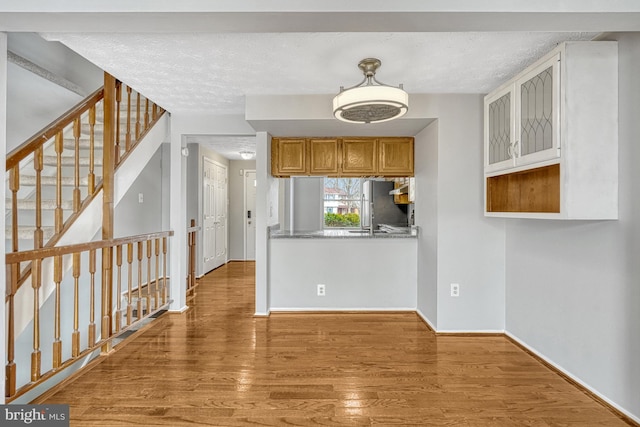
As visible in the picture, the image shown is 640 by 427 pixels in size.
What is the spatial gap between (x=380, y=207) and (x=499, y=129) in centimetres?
247

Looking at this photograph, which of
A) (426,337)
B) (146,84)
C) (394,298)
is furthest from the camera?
(394,298)

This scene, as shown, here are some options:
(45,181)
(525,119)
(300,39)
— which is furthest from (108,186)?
(525,119)

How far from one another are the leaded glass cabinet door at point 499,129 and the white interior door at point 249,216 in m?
5.24

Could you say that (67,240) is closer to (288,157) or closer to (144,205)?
(288,157)

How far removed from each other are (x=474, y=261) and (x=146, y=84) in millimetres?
3294

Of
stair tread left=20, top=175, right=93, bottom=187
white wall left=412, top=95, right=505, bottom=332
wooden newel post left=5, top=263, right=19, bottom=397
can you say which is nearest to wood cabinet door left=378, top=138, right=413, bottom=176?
white wall left=412, top=95, right=505, bottom=332

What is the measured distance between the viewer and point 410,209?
490 cm

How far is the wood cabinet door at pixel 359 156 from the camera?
3924 mm

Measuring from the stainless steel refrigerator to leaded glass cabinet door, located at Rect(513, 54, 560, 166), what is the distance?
2631mm

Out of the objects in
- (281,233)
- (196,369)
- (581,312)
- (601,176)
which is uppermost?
(601,176)

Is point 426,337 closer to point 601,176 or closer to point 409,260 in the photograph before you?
point 409,260

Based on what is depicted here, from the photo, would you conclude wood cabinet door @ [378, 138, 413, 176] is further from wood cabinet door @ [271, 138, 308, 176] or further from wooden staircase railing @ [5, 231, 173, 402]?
wooden staircase railing @ [5, 231, 173, 402]

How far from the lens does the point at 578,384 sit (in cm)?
227

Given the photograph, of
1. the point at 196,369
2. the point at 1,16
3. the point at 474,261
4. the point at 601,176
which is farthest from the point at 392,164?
the point at 1,16
